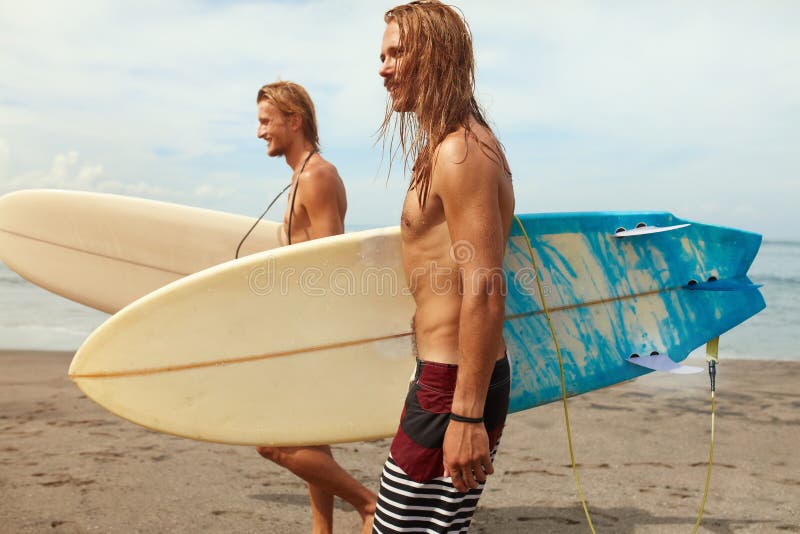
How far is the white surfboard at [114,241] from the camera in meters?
4.05

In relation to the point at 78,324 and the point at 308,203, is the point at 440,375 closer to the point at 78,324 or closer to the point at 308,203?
the point at 308,203

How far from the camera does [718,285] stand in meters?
2.74

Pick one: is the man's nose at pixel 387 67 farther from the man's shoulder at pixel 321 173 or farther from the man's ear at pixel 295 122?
the man's ear at pixel 295 122

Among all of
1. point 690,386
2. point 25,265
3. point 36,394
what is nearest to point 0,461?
point 25,265

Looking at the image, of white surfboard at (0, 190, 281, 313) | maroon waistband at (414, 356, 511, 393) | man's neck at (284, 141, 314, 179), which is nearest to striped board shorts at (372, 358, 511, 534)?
maroon waistband at (414, 356, 511, 393)

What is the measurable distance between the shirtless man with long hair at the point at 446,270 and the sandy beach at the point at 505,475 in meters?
1.70

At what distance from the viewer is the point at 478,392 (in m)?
1.34

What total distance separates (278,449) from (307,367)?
432 mm

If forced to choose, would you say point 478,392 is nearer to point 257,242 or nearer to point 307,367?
point 307,367

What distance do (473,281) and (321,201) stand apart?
5.39 feet

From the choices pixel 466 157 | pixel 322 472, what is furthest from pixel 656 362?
pixel 466 157

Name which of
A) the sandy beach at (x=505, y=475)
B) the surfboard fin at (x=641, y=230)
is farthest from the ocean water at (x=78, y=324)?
the surfboard fin at (x=641, y=230)

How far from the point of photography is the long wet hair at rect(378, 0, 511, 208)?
1441 mm

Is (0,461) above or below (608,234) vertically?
below
